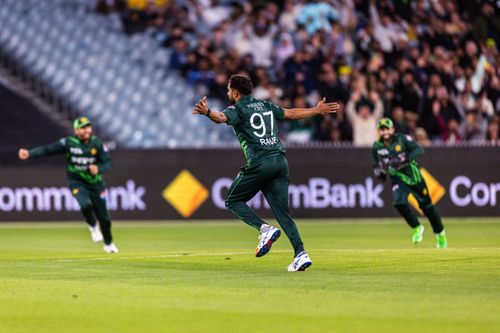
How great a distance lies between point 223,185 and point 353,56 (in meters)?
4.66

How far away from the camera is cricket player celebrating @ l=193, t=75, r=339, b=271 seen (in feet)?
42.5

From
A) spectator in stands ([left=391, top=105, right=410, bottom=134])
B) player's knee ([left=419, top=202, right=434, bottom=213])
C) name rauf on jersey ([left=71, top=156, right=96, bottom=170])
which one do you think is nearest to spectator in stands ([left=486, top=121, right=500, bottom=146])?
spectator in stands ([left=391, top=105, right=410, bottom=134])

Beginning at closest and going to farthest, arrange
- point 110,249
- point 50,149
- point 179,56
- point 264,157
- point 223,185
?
point 264,157 < point 110,249 < point 50,149 < point 223,185 < point 179,56

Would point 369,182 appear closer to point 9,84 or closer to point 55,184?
point 55,184

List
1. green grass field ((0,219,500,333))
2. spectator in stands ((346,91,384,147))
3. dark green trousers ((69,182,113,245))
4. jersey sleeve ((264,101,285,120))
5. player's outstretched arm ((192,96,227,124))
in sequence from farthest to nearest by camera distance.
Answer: spectator in stands ((346,91,384,147)) < dark green trousers ((69,182,113,245)) < jersey sleeve ((264,101,285,120)) < player's outstretched arm ((192,96,227,124)) < green grass field ((0,219,500,333))

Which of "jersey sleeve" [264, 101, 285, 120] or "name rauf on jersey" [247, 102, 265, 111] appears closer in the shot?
"name rauf on jersey" [247, 102, 265, 111]

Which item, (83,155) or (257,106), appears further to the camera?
(83,155)

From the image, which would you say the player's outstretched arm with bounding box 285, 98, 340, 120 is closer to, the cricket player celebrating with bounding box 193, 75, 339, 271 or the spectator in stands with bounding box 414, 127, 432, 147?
the cricket player celebrating with bounding box 193, 75, 339, 271

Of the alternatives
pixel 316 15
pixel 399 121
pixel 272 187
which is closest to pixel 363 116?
pixel 399 121

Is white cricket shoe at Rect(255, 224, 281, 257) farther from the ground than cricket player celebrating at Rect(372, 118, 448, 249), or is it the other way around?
white cricket shoe at Rect(255, 224, 281, 257)

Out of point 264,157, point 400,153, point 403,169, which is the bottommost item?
point 403,169

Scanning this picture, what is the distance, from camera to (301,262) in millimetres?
12969

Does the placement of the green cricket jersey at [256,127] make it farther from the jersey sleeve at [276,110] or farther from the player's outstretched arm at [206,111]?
the player's outstretched arm at [206,111]

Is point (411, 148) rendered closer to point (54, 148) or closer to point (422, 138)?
point (54, 148)
